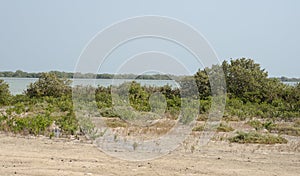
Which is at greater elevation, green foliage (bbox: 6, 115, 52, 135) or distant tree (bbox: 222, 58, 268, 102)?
distant tree (bbox: 222, 58, 268, 102)

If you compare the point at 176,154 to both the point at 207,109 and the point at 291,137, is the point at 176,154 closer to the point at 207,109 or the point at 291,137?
the point at 291,137

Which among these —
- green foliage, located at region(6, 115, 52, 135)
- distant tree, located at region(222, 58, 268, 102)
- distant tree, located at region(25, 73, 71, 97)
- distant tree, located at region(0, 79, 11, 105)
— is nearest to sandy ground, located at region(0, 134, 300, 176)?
green foliage, located at region(6, 115, 52, 135)

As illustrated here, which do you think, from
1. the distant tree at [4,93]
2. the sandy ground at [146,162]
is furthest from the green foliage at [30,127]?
the distant tree at [4,93]

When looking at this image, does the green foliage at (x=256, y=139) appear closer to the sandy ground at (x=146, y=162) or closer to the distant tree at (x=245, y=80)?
the sandy ground at (x=146, y=162)

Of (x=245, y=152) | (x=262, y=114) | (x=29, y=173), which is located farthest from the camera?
(x=262, y=114)

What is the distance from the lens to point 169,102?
20344 millimetres

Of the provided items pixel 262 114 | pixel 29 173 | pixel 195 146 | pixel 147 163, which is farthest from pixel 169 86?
pixel 29 173

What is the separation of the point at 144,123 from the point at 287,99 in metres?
11.4

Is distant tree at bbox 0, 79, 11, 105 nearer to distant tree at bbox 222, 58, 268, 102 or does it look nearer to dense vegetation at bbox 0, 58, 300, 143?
dense vegetation at bbox 0, 58, 300, 143

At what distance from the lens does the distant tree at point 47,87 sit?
1040 inches

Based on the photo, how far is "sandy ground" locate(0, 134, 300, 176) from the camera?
722cm

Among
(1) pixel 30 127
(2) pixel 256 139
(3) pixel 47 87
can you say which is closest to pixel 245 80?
(3) pixel 47 87

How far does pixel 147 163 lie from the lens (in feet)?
26.4

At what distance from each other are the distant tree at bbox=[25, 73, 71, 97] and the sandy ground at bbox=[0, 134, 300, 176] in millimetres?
15975
